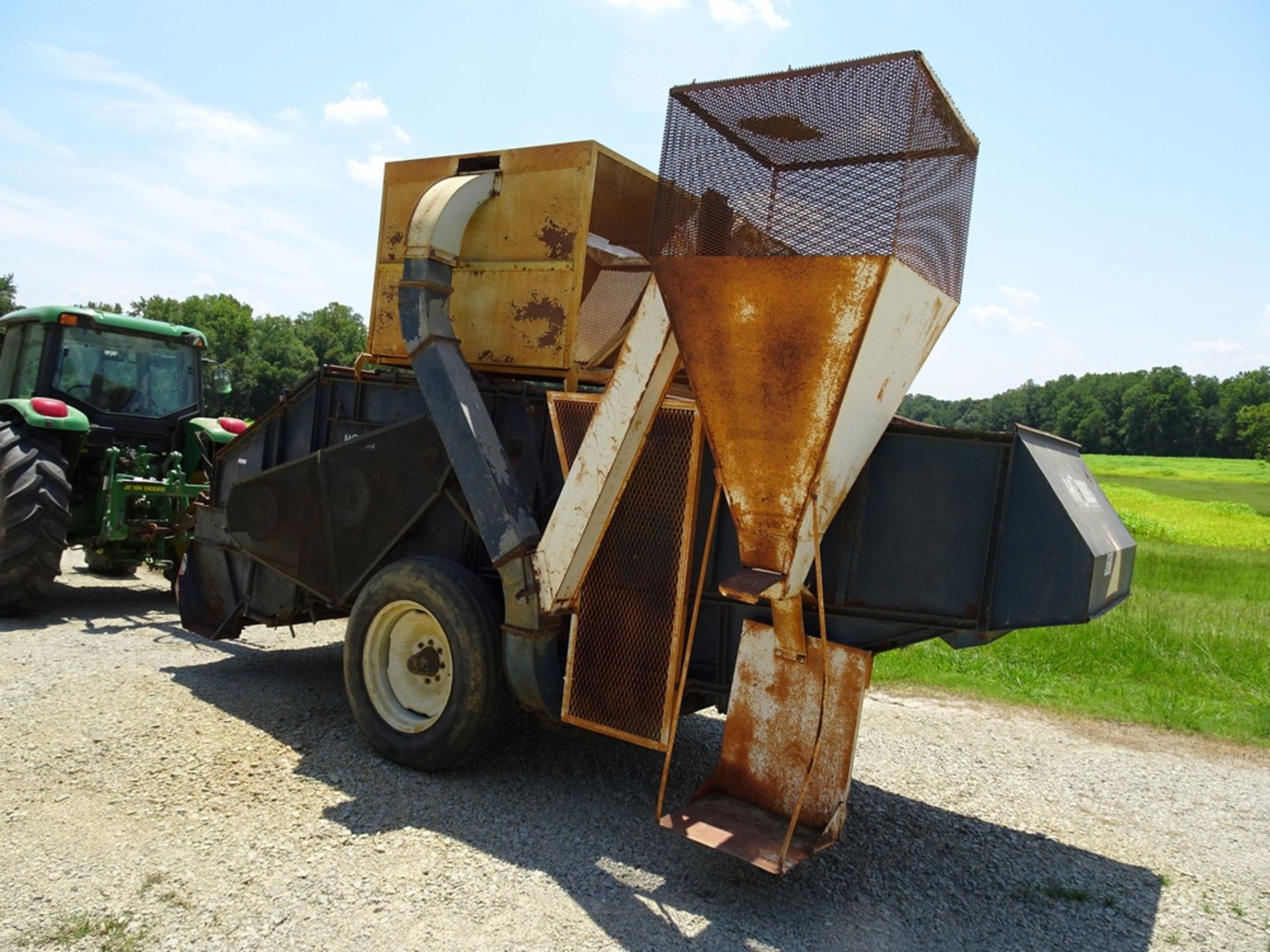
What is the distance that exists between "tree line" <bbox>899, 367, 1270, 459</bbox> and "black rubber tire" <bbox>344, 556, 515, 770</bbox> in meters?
66.7

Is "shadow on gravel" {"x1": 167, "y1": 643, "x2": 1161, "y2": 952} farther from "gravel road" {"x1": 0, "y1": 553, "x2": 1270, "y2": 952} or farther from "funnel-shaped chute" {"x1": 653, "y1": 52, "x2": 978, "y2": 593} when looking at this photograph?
"funnel-shaped chute" {"x1": 653, "y1": 52, "x2": 978, "y2": 593}

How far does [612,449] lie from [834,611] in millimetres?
1232

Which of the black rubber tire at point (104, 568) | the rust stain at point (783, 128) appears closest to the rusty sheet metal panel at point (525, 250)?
the rust stain at point (783, 128)

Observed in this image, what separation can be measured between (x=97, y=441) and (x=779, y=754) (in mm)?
8101

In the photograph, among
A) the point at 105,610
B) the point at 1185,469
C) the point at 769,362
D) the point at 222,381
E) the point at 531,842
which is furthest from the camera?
the point at 1185,469

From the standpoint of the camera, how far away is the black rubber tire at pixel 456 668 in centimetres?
487

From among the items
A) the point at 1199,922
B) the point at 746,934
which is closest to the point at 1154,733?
the point at 1199,922

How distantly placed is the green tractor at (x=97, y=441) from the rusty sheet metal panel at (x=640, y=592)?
4461mm

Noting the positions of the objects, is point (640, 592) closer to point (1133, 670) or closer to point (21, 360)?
point (1133, 670)

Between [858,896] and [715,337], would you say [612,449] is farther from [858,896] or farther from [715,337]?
[858,896]

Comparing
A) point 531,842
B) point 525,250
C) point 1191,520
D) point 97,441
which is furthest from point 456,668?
point 1191,520

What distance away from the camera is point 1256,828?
5316 millimetres

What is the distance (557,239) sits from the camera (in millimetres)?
5266

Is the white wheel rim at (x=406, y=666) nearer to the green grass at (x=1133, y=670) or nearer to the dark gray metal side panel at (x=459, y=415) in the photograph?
the dark gray metal side panel at (x=459, y=415)
